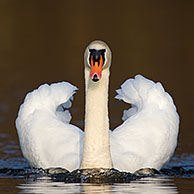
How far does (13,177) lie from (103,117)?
142cm

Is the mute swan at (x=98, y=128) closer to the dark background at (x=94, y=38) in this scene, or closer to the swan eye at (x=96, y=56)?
the swan eye at (x=96, y=56)

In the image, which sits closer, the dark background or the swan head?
the swan head

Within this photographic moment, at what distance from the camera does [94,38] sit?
82.0ft

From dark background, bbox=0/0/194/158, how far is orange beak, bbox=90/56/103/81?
3.75 metres

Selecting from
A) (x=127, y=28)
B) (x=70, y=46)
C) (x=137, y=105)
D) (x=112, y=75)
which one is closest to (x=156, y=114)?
(x=137, y=105)

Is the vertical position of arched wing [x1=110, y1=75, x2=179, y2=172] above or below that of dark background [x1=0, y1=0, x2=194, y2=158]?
below

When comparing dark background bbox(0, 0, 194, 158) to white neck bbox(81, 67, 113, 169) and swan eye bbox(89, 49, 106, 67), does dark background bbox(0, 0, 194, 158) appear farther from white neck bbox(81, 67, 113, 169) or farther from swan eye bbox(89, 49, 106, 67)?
swan eye bbox(89, 49, 106, 67)

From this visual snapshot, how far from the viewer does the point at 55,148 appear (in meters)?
9.98

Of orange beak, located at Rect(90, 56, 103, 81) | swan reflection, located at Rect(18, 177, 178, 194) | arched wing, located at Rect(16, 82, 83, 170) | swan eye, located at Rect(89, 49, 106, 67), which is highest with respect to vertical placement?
swan eye, located at Rect(89, 49, 106, 67)

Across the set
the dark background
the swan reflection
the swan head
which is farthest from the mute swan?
the dark background

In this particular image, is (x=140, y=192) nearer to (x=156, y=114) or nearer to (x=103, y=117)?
(x=103, y=117)

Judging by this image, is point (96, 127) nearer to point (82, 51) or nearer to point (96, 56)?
point (96, 56)

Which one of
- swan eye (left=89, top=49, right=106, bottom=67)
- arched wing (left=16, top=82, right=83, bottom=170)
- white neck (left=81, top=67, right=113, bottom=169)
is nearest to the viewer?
swan eye (left=89, top=49, right=106, bottom=67)

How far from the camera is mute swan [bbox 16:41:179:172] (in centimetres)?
912
